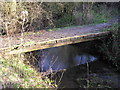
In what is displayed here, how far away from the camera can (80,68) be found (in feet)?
22.4

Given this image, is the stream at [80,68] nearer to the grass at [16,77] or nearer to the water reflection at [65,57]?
the water reflection at [65,57]

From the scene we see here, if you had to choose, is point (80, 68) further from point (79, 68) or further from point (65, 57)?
point (65, 57)

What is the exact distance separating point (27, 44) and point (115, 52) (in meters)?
4.21

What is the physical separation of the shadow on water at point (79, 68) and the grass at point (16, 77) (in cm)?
52

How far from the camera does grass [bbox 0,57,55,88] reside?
369 centimetres

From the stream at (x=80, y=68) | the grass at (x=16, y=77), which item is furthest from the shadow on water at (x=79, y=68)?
the grass at (x=16, y=77)

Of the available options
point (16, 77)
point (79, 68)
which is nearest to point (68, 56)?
point (79, 68)

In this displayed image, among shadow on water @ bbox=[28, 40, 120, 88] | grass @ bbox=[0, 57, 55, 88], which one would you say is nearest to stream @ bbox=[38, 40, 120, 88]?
shadow on water @ bbox=[28, 40, 120, 88]

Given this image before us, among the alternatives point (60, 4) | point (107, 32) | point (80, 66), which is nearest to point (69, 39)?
point (80, 66)

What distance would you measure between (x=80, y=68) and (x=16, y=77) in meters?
3.68

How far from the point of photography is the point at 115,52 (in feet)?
21.6

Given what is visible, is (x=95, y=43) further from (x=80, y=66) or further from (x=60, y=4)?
(x=60, y=4)

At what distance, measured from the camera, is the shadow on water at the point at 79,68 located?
5.43 metres

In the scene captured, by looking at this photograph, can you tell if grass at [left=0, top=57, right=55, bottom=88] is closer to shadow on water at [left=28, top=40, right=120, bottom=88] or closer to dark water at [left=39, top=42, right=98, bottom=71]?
shadow on water at [left=28, top=40, right=120, bottom=88]
